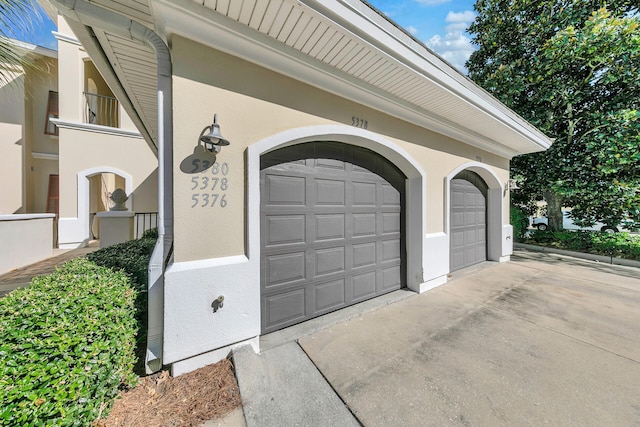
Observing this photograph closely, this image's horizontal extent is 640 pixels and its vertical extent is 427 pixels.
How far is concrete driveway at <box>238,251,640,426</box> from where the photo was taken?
1.94m

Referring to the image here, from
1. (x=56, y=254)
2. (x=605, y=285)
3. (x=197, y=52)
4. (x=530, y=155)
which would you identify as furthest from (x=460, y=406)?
(x=56, y=254)

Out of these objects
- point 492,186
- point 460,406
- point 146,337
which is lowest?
point 460,406

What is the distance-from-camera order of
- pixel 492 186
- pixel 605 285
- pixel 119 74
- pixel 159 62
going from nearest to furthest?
1. pixel 159 62
2. pixel 119 74
3. pixel 605 285
4. pixel 492 186

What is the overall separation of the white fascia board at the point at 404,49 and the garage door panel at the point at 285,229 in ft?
7.60

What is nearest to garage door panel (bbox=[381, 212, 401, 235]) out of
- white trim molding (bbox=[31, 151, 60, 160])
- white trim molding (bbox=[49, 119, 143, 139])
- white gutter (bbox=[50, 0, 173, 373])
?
white gutter (bbox=[50, 0, 173, 373])

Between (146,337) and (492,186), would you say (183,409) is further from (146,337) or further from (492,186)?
(492,186)

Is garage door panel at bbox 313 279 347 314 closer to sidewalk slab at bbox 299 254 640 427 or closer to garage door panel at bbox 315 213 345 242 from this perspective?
sidewalk slab at bbox 299 254 640 427

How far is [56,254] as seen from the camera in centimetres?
696

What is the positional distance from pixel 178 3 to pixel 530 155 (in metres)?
11.0

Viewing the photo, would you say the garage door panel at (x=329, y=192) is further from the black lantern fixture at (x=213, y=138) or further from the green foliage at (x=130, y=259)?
the green foliage at (x=130, y=259)

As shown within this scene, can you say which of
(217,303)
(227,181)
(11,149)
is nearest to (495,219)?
(227,181)

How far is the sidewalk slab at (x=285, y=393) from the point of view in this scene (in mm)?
1854

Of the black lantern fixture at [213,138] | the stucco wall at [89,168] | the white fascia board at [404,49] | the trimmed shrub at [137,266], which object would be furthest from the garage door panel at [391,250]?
the stucco wall at [89,168]

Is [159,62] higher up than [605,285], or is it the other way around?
[159,62]
